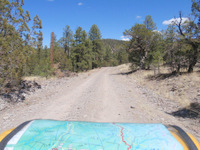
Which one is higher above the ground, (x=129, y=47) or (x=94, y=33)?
(x=94, y=33)

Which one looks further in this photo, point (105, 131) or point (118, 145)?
point (105, 131)

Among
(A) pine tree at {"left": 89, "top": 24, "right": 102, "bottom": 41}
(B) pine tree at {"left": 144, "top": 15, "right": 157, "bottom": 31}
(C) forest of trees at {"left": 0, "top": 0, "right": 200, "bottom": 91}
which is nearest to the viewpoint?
(C) forest of trees at {"left": 0, "top": 0, "right": 200, "bottom": 91}

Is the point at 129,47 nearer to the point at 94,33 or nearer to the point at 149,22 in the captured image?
the point at 149,22

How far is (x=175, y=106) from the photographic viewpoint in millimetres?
7598

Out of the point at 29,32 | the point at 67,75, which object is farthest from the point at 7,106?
the point at 67,75

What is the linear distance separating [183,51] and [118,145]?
14.3m

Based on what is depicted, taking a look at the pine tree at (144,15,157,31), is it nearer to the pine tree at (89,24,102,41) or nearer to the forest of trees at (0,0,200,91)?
the forest of trees at (0,0,200,91)

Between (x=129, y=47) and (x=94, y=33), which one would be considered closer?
(x=129, y=47)

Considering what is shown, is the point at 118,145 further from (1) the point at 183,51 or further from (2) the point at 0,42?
(1) the point at 183,51

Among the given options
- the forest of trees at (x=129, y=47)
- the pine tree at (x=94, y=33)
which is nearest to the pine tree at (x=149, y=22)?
the forest of trees at (x=129, y=47)

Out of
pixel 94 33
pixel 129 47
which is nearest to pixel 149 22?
pixel 129 47

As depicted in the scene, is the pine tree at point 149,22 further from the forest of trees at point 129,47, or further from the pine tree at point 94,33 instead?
the pine tree at point 94,33

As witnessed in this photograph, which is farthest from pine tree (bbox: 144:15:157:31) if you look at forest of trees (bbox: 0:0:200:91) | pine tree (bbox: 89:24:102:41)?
pine tree (bbox: 89:24:102:41)

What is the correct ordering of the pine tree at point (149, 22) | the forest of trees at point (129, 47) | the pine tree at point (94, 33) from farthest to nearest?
1. the pine tree at point (94, 33)
2. the pine tree at point (149, 22)
3. the forest of trees at point (129, 47)
